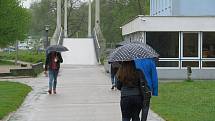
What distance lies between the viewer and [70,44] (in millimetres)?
69375

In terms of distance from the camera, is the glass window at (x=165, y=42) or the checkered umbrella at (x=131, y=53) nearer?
the checkered umbrella at (x=131, y=53)

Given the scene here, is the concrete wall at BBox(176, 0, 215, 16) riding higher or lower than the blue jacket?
higher

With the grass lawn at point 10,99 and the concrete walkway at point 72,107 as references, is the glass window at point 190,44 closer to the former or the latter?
the concrete walkway at point 72,107

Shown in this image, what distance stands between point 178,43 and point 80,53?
30161 mm

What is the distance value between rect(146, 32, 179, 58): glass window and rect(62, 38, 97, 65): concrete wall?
25.2 meters

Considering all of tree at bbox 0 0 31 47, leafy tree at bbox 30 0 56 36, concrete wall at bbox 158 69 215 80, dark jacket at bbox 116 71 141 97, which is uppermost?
leafy tree at bbox 30 0 56 36

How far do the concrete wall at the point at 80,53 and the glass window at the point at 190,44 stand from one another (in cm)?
2527

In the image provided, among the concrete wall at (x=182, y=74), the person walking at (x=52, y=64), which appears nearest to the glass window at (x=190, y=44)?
the concrete wall at (x=182, y=74)

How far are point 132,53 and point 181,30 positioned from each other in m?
26.5

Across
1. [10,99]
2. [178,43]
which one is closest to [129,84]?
[10,99]

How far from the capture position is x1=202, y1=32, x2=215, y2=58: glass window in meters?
36.5

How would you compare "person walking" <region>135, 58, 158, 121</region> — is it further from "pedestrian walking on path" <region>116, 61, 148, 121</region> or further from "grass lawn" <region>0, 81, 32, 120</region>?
"grass lawn" <region>0, 81, 32, 120</region>

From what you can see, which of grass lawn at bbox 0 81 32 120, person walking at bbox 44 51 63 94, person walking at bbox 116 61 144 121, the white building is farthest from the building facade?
person walking at bbox 116 61 144 121

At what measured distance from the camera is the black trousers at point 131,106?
1004 centimetres
